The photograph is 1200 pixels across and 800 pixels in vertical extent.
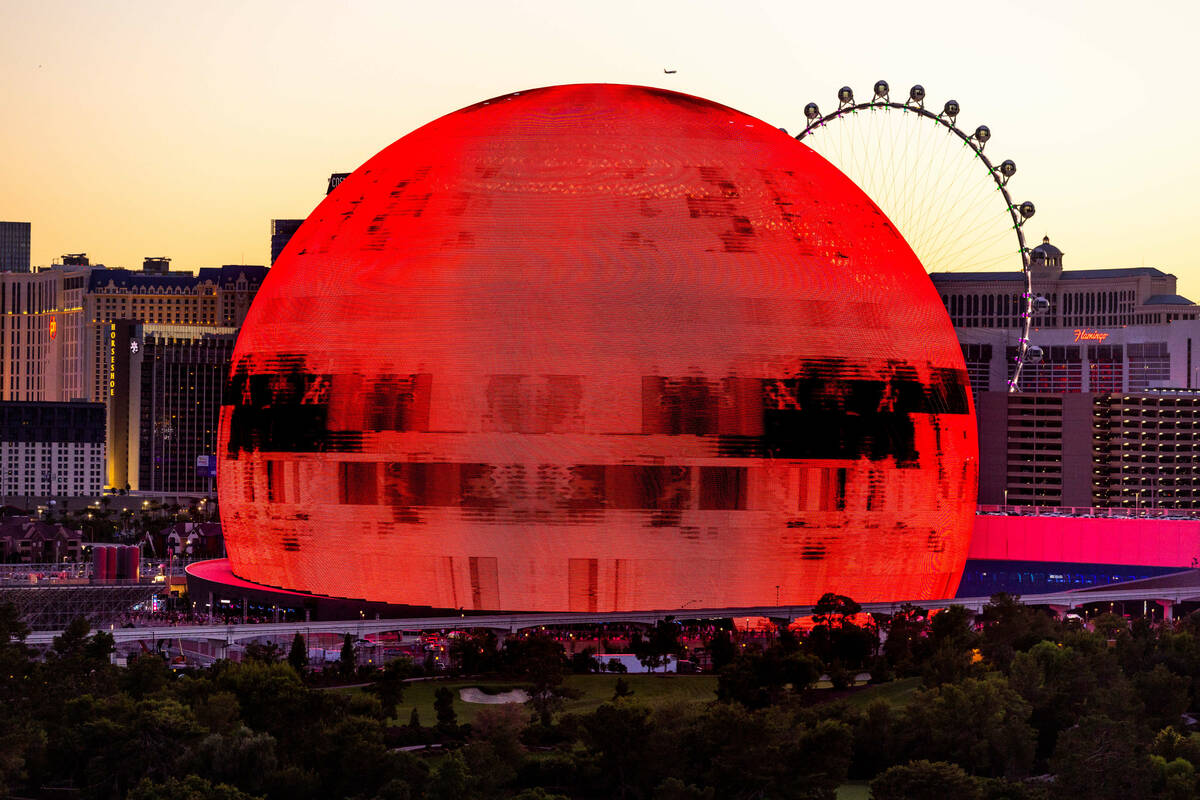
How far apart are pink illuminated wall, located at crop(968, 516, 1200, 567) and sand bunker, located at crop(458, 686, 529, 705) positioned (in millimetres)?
27948

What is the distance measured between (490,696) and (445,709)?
484 centimetres

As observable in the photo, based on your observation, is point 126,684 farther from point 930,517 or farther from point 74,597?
point 74,597

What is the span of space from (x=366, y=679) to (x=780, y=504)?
33.6 ft

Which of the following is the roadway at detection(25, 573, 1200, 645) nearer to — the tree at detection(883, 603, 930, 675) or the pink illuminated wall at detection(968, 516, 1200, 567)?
the tree at detection(883, 603, 930, 675)

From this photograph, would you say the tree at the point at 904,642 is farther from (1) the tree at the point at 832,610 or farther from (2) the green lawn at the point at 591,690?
(2) the green lawn at the point at 591,690

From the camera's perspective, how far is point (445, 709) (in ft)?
160

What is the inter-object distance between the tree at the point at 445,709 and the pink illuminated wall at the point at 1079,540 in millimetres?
Answer: 32570

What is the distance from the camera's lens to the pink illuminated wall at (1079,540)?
78562mm

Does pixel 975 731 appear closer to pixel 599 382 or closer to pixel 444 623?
pixel 599 382

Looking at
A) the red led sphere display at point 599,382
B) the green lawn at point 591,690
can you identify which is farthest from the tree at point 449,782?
the red led sphere display at point 599,382

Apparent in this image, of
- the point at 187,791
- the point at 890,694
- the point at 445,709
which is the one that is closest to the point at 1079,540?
the point at 890,694

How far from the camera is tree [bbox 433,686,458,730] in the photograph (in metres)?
47.9

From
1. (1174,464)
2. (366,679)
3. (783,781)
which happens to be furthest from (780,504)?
(1174,464)

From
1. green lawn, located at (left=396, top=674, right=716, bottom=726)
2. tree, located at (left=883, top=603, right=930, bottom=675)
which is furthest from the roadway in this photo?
green lawn, located at (left=396, top=674, right=716, bottom=726)
